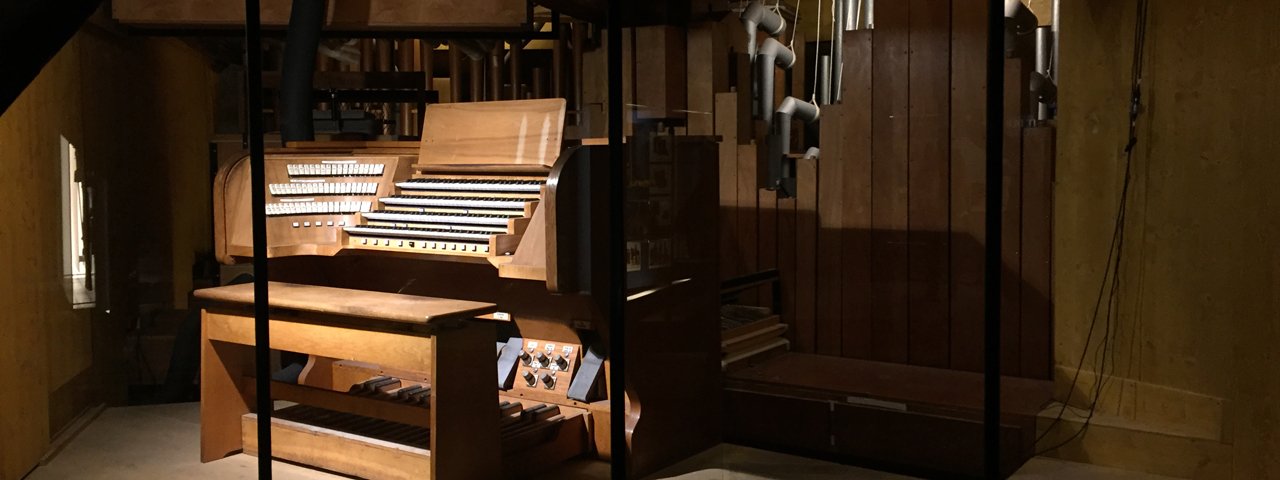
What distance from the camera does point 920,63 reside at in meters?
2.77

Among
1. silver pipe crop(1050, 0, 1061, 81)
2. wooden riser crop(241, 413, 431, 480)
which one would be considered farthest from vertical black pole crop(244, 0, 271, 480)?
silver pipe crop(1050, 0, 1061, 81)

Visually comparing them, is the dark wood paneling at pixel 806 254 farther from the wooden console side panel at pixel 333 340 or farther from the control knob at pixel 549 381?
the wooden console side panel at pixel 333 340

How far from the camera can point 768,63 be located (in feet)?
9.13

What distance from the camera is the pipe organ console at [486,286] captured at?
8.68 ft

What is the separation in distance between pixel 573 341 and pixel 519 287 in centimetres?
24

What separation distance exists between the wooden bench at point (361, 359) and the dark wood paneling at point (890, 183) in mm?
1076

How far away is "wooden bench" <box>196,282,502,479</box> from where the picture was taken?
256cm

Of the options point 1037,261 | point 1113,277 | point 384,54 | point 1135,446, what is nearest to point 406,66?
point 384,54

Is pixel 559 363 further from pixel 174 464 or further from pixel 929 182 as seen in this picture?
pixel 929 182

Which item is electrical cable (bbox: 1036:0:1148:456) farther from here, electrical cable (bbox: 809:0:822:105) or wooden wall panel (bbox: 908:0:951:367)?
electrical cable (bbox: 809:0:822:105)

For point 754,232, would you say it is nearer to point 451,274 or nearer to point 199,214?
point 451,274

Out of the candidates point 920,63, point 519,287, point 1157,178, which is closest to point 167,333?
point 519,287

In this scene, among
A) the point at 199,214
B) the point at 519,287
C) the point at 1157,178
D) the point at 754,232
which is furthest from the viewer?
the point at 519,287

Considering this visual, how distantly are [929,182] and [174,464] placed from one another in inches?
84.1
